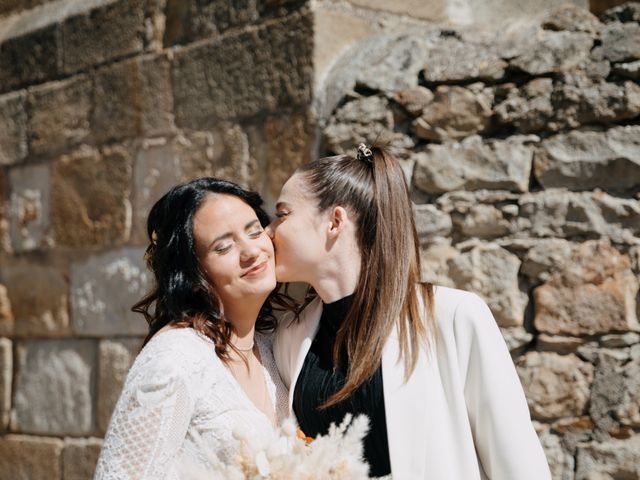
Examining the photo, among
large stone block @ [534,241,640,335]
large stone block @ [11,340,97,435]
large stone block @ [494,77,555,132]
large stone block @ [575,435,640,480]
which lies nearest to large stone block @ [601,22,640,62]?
large stone block @ [494,77,555,132]

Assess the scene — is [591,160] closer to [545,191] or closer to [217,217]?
[545,191]

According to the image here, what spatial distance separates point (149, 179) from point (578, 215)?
189cm

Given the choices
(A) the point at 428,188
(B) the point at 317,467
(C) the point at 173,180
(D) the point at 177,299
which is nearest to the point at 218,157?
(C) the point at 173,180

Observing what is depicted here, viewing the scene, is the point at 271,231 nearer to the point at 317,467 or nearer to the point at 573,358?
the point at 317,467

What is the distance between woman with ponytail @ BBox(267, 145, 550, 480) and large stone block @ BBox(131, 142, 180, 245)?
142cm

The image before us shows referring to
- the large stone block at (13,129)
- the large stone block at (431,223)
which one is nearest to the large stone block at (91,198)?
the large stone block at (13,129)

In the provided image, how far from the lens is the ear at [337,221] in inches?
100

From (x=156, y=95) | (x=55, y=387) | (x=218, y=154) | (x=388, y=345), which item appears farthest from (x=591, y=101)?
(x=55, y=387)

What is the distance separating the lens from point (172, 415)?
91.5 inches

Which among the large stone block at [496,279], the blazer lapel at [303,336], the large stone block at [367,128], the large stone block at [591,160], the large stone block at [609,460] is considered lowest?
the large stone block at [609,460]

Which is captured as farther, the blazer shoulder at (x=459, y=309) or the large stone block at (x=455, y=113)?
the large stone block at (x=455, y=113)

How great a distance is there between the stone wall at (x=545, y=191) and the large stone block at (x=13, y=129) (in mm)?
1991

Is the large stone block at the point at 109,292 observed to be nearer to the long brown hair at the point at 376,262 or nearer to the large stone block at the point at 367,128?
the large stone block at the point at 367,128

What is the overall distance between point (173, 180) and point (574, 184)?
1701 millimetres
